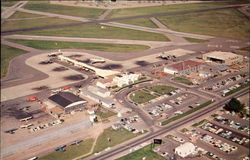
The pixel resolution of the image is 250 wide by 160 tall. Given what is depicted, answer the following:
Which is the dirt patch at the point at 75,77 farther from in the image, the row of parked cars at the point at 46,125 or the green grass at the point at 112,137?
the green grass at the point at 112,137

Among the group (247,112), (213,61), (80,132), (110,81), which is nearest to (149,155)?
(80,132)

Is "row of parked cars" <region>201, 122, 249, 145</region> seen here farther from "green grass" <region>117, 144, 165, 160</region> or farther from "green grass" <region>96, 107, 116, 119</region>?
"green grass" <region>96, 107, 116, 119</region>

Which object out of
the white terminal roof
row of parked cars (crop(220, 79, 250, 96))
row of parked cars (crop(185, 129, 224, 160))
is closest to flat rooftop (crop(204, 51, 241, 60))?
the white terminal roof

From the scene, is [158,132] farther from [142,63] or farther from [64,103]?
[142,63]

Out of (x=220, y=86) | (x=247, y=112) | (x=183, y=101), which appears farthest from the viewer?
(x=220, y=86)

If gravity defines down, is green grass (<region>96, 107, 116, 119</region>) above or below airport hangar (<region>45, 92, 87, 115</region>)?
below

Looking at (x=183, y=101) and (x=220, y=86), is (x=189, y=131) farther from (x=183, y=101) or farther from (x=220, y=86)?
(x=220, y=86)
